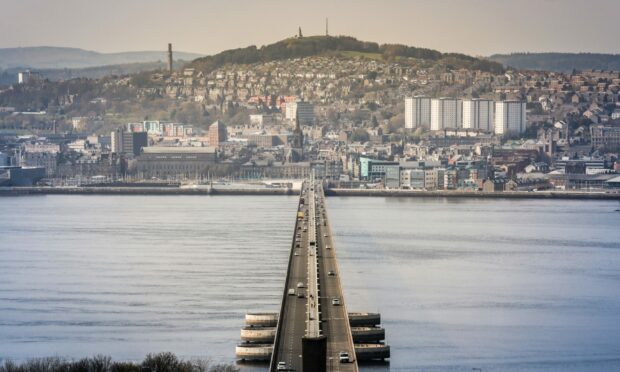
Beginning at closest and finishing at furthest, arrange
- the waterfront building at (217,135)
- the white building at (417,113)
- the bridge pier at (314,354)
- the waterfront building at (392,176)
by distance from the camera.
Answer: the bridge pier at (314,354), the waterfront building at (392,176), the waterfront building at (217,135), the white building at (417,113)

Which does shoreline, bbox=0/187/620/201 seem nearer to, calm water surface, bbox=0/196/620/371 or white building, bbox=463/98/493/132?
calm water surface, bbox=0/196/620/371

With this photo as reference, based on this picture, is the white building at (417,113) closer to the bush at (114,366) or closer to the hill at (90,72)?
the hill at (90,72)

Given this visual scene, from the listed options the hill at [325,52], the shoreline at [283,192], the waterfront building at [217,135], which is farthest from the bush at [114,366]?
the hill at [325,52]

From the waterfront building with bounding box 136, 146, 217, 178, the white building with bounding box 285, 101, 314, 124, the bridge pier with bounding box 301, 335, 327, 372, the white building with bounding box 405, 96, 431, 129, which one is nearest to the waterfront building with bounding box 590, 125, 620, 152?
the white building with bounding box 405, 96, 431, 129

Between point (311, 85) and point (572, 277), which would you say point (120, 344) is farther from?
point (311, 85)

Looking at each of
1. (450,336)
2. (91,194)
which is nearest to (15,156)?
(91,194)

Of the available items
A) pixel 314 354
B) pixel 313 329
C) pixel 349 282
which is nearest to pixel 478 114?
pixel 349 282
